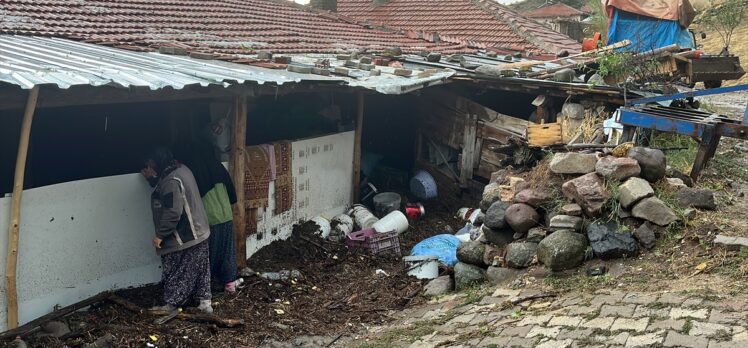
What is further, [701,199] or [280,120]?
[280,120]

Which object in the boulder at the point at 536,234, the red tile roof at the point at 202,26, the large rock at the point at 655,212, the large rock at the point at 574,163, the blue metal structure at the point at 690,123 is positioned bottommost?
the boulder at the point at 536,234

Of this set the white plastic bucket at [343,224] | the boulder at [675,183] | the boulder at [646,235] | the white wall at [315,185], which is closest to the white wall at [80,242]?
the white wall at [315,185]

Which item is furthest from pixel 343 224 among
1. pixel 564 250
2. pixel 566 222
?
pixel 564 250

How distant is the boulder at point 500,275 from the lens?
253 inches

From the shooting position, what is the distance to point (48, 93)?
4.99 metres

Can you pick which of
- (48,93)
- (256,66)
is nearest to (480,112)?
(256,66)

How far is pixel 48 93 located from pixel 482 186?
6947 millimetres

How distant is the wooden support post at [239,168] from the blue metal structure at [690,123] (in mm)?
4106

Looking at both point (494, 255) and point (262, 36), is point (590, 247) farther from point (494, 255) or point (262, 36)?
point (262, 36)

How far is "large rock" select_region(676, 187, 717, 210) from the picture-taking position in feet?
20.2

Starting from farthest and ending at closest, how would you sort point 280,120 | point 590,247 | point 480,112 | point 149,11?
point 149,11 → point 480,112 → point 280,120 → point 590,247

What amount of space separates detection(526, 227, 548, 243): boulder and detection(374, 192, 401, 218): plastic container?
3611 mm

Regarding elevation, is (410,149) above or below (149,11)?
below

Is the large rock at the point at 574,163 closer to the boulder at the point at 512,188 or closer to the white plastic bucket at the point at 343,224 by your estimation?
the boulder at the point at 512,188
